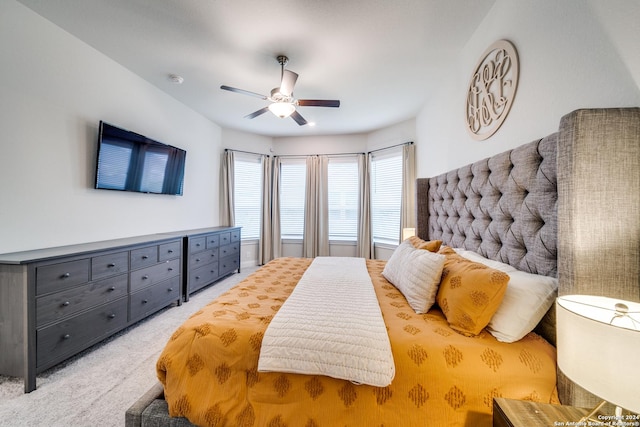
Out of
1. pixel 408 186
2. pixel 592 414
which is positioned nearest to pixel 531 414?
pixel 592 414

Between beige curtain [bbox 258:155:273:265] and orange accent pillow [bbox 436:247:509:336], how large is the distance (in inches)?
154

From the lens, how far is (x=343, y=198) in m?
4.72

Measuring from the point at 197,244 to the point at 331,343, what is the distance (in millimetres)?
→ 2821

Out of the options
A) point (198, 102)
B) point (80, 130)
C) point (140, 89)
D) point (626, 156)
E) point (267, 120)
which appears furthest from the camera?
point (267, 120)

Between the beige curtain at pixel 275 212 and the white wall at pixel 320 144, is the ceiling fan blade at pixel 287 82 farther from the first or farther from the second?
the beige curtain at pixel 275 212

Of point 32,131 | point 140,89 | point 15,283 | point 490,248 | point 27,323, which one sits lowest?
point 27,323

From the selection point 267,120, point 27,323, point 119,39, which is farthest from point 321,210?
point 27,323

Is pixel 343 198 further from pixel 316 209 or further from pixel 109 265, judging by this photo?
pixel 109 265

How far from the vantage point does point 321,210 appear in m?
4.75

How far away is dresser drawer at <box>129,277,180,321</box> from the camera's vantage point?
2305 mm

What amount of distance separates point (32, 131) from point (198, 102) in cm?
189

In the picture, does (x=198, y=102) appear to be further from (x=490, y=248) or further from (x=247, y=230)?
(x=490, y=248)

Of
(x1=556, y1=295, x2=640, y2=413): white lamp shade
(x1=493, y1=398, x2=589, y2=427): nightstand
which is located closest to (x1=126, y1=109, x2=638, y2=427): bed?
(x1=493, y1=398, x2=589, y2=427): nightstand

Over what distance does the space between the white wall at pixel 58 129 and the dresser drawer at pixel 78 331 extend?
0.71 meters
